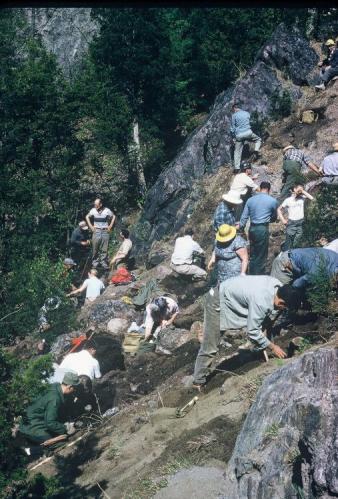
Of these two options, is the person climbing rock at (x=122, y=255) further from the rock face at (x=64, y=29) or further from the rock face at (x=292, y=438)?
the rock face at (x=64, y=29)

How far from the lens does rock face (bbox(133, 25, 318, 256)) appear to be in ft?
57.4

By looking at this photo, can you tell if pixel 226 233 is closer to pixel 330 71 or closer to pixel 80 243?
pixel 80 243

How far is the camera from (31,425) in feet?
26.2

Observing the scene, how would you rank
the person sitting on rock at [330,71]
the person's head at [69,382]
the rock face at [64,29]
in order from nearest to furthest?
the person's head at [69,382] → the person sitting on rock at [330,71] → the rock face at [64,29]

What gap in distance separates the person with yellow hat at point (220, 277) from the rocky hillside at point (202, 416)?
36 cm

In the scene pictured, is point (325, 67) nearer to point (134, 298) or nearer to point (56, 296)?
point (134, 298)

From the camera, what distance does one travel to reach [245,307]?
7.39 metres

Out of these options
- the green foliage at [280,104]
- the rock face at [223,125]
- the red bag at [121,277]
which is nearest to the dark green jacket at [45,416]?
the red bag at [121,277]

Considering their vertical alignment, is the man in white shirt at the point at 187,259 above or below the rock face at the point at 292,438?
below

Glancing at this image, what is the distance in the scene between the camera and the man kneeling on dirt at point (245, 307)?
283 inches

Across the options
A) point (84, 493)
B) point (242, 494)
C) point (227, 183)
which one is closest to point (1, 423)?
point (84, 493)

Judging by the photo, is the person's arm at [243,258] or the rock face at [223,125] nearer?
the person's arm at [243,258]

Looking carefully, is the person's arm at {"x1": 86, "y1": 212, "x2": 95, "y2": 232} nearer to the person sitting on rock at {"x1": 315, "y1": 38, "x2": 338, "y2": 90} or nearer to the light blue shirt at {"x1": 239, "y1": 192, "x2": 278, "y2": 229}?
the light blue shirt at {"x1": 239, "y1": 192, "x2": 278, "y2": 229}

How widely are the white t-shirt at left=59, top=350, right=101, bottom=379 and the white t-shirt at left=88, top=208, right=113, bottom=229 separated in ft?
22.7
